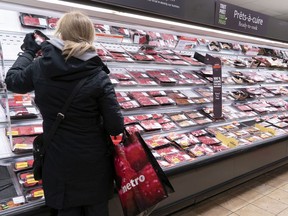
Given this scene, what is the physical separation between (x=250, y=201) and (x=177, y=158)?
4.26 feet

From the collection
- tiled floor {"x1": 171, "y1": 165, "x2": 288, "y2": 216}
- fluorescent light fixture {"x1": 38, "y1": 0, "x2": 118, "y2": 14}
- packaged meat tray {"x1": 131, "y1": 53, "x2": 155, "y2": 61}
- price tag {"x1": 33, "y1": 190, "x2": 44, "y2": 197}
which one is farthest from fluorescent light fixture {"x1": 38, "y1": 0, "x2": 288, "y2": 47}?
tiled floor {"x1": 171, "y1": 165, "x2": 288, "y2": 216}

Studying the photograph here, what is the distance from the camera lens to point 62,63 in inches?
63.2

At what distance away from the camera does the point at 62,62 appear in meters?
1.61

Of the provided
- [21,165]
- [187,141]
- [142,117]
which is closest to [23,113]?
[21,165]

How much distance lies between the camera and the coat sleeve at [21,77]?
5.54 feet

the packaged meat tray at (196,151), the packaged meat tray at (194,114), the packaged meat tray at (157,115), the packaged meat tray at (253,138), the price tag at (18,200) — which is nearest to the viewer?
the price tag at (18,200)

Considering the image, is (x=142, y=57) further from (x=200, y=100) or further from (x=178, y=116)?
(x=200, y=100)

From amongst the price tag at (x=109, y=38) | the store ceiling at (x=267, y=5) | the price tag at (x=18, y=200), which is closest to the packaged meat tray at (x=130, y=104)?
the price tag at (x=109, y=38)

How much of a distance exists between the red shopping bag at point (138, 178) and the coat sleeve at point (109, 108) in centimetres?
19

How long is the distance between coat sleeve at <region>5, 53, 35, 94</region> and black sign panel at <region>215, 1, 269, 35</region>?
9.39ft

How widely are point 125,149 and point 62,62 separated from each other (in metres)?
0.71

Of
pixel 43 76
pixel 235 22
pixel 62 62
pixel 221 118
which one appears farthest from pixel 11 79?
pixel 235 22

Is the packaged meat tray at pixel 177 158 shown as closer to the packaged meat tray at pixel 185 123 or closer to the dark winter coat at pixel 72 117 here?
the packaged meat tray at pixel 185 123

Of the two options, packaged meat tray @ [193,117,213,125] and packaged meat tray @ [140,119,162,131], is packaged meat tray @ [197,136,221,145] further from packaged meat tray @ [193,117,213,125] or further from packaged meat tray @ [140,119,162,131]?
packaged meat tray @ [140,119,162,131]
